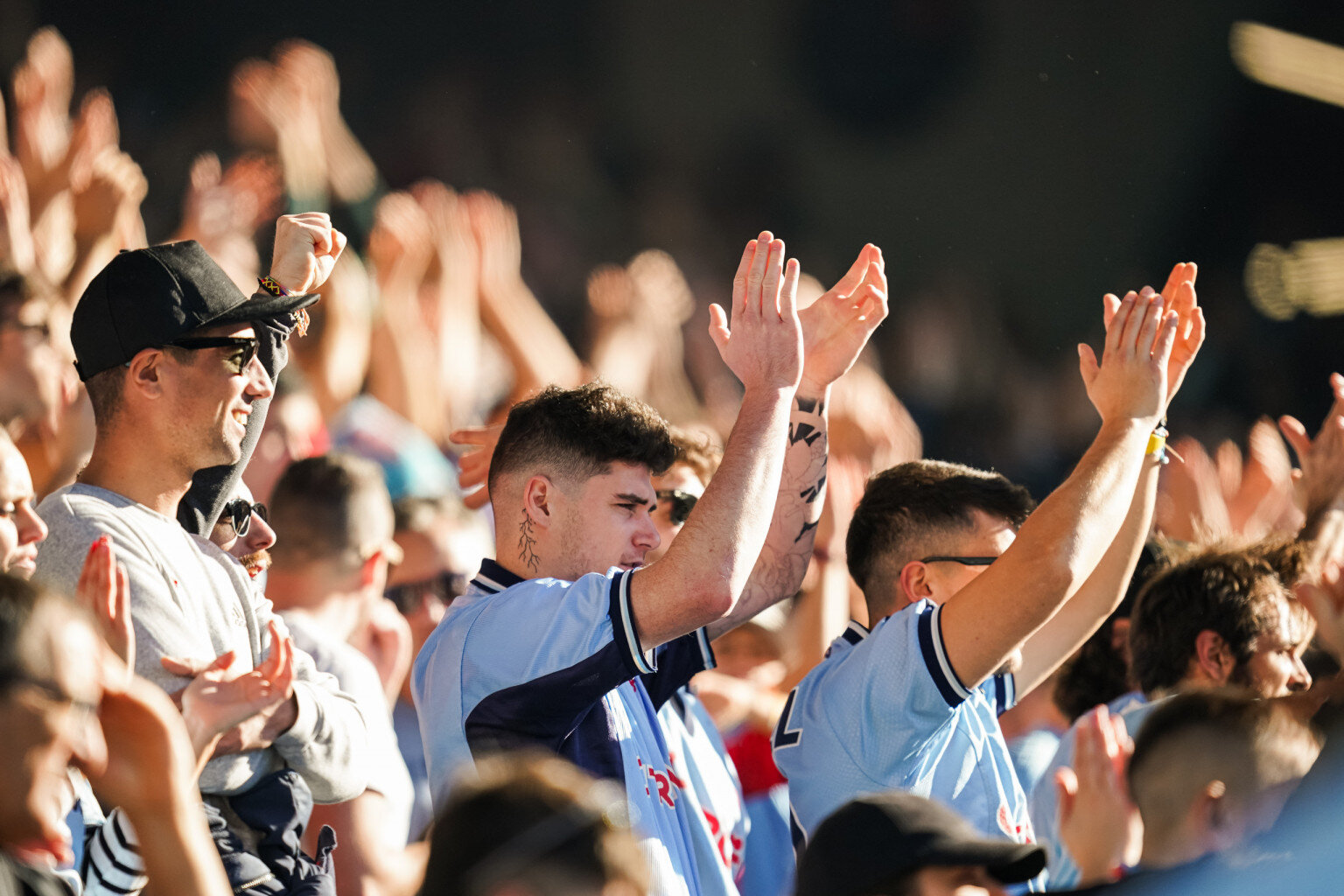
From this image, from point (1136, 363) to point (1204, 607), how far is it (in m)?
0.79

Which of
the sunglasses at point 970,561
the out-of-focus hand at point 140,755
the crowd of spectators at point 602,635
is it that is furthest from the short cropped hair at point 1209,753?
the out-of-focus hand at point 140,755

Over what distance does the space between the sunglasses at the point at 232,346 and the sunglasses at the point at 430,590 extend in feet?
3.95

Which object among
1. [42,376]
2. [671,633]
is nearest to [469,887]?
[671,633]

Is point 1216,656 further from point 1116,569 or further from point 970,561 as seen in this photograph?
point 970,561

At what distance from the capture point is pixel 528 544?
6.41 ft

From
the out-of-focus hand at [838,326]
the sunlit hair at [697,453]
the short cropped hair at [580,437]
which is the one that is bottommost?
the sunlit hair at [697,453]

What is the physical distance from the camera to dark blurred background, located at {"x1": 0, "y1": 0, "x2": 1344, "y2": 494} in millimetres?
6121

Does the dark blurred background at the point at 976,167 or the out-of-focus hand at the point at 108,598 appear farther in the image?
the dark blurred background at the point at 976,167

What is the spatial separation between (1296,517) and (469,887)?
356cm

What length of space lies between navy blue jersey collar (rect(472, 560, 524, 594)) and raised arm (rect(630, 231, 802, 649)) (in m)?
0.27

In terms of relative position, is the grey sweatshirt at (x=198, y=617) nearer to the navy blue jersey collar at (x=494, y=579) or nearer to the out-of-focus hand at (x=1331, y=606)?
the navy blue jersey collar at (x=494, y=579)

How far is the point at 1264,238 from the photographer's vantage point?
6.26 meters

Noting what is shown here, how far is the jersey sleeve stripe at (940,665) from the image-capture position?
1.88 meters

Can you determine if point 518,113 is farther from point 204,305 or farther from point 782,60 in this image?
point 204,305
